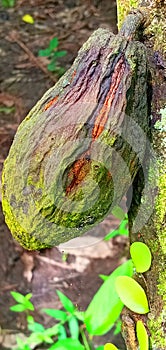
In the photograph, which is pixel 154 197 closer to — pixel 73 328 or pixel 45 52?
pixel 73 328

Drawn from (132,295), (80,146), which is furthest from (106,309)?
(80,146)

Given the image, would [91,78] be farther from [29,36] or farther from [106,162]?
[29,36]

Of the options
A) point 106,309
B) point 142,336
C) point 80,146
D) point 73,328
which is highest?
point 80,146

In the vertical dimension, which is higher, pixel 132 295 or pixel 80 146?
pixel 80 146

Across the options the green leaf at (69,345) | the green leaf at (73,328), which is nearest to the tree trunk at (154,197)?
the green leaf at (69,345)

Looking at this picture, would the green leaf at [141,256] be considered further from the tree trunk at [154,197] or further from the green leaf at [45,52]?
the green leaf at [45,52]

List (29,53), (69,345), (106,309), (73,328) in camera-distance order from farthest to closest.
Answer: (29,53) < (73,328) < (69,345) < (106,309)
